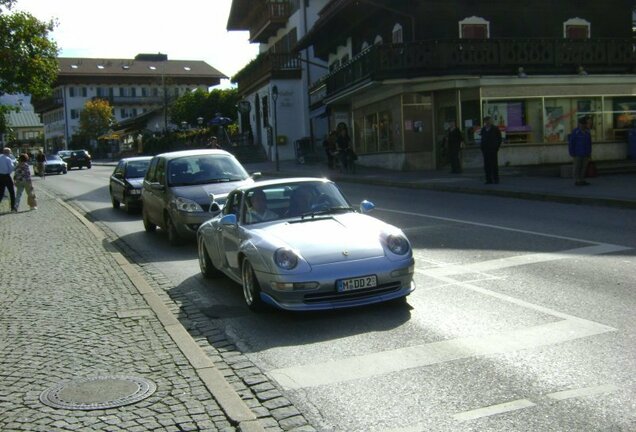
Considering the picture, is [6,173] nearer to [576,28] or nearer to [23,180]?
[23,180]

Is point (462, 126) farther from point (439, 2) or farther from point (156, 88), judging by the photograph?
point (156, 88)

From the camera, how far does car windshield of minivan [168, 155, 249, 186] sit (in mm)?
14070

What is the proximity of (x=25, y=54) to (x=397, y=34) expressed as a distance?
1682cm

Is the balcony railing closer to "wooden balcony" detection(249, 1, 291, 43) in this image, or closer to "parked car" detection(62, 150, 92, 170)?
"wooden balcony" detection(249, 1, 291, 43)

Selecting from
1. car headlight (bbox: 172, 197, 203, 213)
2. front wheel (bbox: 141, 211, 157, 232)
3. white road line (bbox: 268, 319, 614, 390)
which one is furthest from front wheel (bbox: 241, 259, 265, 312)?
front wheel (bbox: 141, 211, 157, 232)

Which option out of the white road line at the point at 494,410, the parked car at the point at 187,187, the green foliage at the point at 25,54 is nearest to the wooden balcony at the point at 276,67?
the green foliage at the point at 25,54

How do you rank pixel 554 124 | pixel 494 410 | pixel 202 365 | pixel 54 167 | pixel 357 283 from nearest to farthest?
pixel 494 410 → pixel 202 365 → pixel 357 283 → pixel 554 124 → pixel 54 167

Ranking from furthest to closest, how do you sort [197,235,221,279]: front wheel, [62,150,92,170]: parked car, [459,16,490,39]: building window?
[62,150,92,170]: parked car < [459,16,490,39]: building window < [197,235,221,279]: front wheel

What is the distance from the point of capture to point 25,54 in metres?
22.0

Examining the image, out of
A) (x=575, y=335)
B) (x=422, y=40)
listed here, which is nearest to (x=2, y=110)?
(x=422, y=40)

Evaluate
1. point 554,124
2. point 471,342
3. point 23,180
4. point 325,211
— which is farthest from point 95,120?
point 471,342

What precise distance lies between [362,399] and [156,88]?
103477mm

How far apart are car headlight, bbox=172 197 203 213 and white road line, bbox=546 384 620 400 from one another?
29.5ft

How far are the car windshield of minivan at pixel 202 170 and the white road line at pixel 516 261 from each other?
5.59 meters
